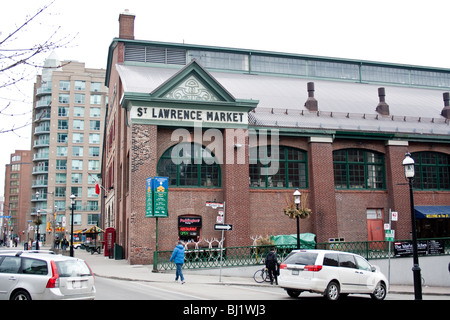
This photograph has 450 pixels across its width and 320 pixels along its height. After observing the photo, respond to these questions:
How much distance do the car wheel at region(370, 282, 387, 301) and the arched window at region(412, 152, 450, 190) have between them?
22249mm

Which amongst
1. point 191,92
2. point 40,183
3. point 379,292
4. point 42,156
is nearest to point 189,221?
point 191,92

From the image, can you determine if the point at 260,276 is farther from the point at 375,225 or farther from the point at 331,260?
the point at 375,225

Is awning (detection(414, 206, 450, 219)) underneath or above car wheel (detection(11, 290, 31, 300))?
above

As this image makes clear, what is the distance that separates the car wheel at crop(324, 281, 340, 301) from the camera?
15570 mm

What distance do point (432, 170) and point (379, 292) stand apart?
24.2 m

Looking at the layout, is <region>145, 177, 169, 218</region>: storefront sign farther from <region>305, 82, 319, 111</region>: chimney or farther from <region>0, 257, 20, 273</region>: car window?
<region>305, 82, 319, 111</region>: chimney

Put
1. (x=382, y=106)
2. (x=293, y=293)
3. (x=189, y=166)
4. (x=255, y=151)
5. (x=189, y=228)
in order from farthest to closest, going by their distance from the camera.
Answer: (x=382, y=106) < (x=255, y=151) < (x=189, y=166) < (x=189, y=228) < (x=293, y=293)

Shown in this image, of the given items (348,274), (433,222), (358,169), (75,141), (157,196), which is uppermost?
(75,141)

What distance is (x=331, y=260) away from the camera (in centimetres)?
1609

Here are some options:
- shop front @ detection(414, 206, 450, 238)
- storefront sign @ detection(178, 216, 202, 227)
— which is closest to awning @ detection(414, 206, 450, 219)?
shop front @ detection(414, 206, 450, 238)

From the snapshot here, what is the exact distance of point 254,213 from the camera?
3319cm

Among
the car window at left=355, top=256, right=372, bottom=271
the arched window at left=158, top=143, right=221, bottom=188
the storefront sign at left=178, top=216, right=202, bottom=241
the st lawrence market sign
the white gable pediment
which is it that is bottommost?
the car window at left=355, top=256, right=372, bottom=271
